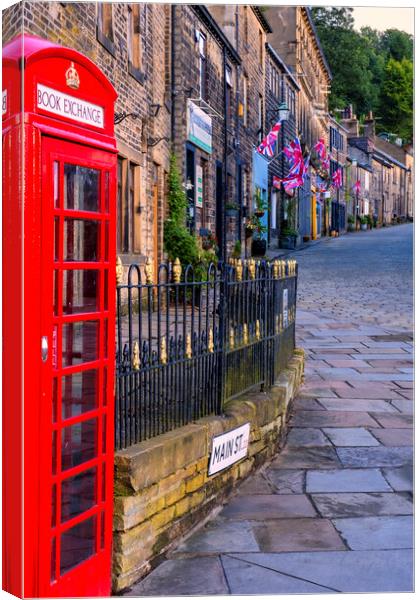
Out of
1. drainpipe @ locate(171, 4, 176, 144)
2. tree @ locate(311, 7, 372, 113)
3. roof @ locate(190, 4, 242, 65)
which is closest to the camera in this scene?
tree @ locate(311, 7, 372, 113)

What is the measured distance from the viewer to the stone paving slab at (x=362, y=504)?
513 centimetres

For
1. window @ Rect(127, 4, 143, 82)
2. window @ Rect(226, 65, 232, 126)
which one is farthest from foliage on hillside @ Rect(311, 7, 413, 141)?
window @ Rect(226, 65, 232, 126)

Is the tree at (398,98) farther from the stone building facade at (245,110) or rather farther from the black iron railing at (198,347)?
the stone building facade at (245,110)

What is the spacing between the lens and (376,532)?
4.79m

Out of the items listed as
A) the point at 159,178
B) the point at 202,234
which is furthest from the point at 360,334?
the point at 159,178

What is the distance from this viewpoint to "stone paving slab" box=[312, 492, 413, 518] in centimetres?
513

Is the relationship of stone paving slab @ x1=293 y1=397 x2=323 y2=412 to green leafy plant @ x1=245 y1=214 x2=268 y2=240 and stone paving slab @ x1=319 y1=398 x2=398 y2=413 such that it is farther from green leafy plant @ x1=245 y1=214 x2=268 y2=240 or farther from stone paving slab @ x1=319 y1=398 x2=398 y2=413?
green leafy plant @ x1=245 y1=214 x2=268 y2=240

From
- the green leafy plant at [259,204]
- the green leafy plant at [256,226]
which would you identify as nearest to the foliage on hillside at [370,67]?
the green leafy plant at [256,226]

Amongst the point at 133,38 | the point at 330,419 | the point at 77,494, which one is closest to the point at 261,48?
the point at 133,38

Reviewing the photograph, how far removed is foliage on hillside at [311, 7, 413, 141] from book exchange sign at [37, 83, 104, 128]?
211cm

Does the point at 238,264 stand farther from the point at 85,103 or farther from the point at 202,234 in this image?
the point at 202,234

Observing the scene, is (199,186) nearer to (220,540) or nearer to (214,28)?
(214,28)

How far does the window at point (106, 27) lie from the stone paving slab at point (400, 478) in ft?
15.7

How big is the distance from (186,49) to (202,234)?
304 centimetres
